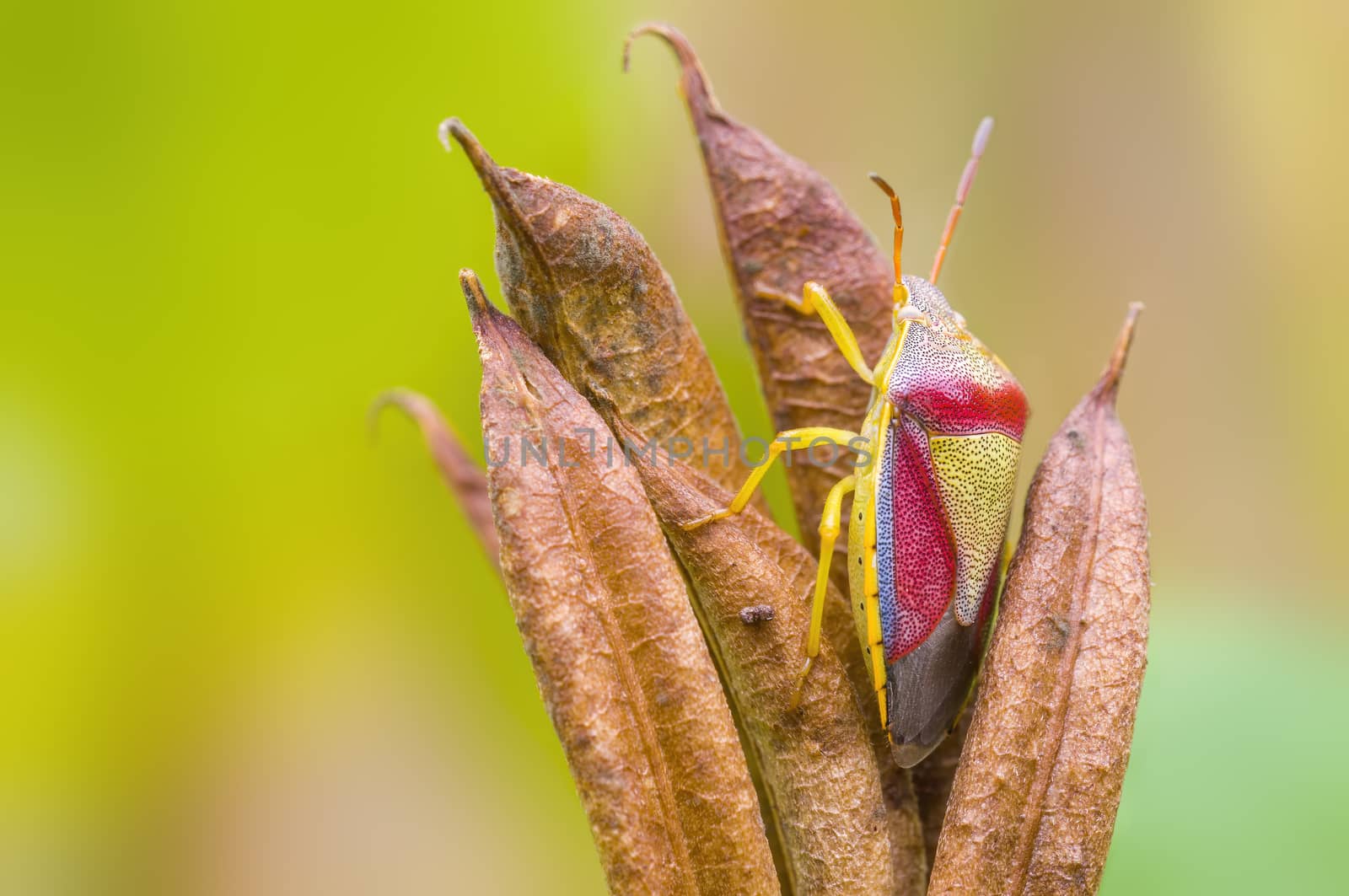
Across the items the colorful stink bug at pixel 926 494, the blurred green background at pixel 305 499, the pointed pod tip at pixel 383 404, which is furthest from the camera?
the blurred green background at pixel 305 499

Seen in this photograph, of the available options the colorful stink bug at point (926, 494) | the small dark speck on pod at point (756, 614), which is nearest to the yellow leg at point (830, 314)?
the colorful stink bug at point (926, 494)

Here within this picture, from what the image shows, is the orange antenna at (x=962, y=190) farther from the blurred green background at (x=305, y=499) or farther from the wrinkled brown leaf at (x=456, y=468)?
the wrinkled brown leaf at (x=456, y=468)

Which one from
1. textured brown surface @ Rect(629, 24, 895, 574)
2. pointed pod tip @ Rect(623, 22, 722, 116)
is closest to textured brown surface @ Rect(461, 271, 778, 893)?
textured brown surface @ Rect(629, 24, 895, 574)

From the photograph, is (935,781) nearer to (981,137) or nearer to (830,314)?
(830,314)

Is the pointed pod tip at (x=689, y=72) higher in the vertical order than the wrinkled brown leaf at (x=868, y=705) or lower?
higher

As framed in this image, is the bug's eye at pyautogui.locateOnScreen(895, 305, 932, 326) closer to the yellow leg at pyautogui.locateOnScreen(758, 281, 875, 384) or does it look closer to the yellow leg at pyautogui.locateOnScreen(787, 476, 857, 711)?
the yellow leg at pyautogui.locateOnScreen(758, 281, 875, 384)

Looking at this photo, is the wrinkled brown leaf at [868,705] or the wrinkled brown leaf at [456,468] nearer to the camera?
the wrinkled brown leaf at [868,705]

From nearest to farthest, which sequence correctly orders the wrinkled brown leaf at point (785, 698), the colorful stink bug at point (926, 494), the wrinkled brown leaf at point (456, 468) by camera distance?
the wrinkled brown leaf at point (785, 698) → the colorful stink bug at point (926, 494) → the wrinkled brown leaf at point (456, 468)
